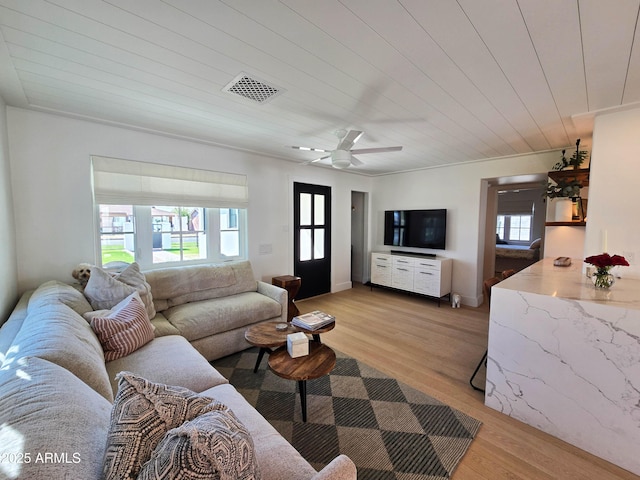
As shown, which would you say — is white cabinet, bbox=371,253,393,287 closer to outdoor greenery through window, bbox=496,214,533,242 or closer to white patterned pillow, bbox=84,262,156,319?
white patterned pillow, bbox=84,262,156,319

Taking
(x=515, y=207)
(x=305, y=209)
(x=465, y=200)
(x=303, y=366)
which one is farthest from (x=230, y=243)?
(x=515, y=207)

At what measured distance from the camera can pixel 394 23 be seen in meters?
1.33

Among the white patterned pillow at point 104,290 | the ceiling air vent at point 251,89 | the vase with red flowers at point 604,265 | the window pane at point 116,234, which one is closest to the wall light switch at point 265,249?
the window pane at point 116,234

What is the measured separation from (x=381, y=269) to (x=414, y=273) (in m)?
0.69

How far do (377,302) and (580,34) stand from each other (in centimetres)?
393

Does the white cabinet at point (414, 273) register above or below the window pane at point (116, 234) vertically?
below

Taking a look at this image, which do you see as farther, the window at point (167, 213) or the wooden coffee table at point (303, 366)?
the window at point (167, 213)

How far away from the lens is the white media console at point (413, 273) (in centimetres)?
440

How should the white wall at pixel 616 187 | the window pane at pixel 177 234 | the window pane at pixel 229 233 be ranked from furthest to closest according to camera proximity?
the window pane at pixel 229 233 → the window pane at pixel 177 234 → the white wall at pixel 616 187

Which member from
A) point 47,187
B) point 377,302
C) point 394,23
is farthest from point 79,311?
point 377,302

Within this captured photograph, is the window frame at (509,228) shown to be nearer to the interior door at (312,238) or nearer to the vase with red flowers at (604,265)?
the interior door at (312,238)

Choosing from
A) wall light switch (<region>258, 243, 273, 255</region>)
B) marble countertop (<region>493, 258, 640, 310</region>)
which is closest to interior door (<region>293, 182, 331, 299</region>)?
wall light switch (<region>258, 243, 273, 255</region>)

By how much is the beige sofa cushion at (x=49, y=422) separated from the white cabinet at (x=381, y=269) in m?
4.58

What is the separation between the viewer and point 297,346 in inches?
78.7
